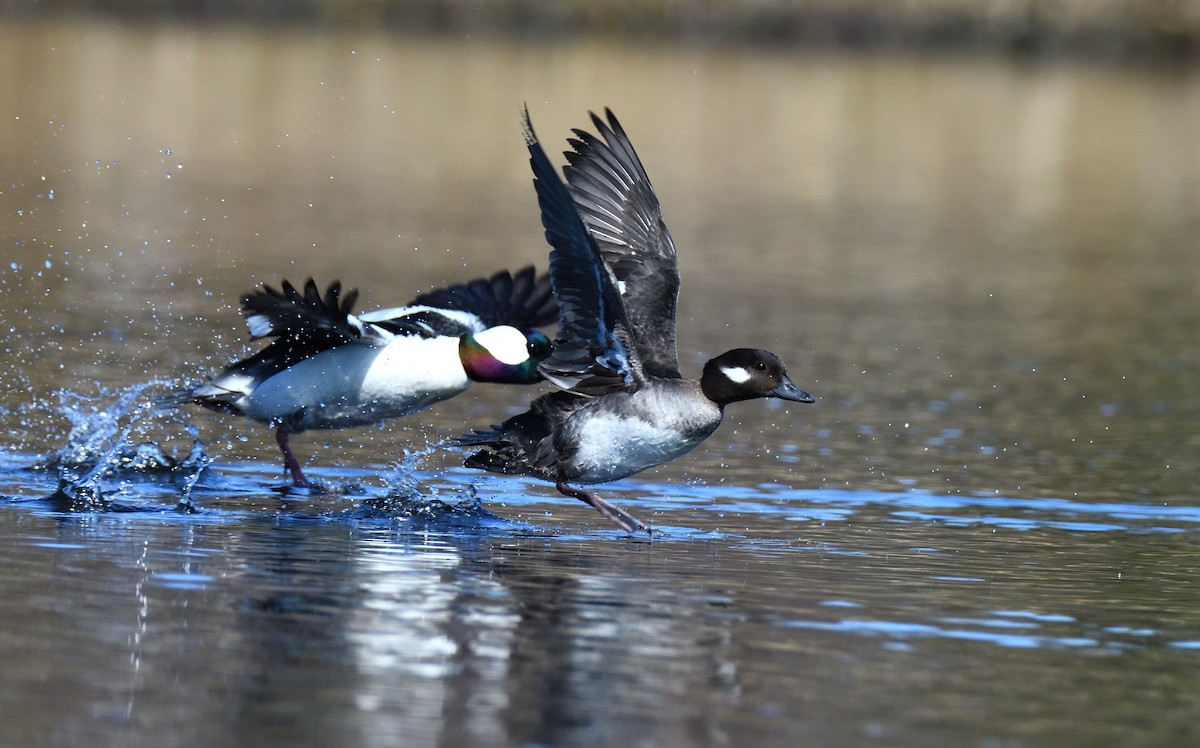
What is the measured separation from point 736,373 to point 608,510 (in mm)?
1012

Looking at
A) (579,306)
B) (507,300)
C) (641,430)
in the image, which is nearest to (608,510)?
(641,430)

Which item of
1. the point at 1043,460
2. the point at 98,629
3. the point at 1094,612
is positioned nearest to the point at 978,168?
the point at 1043,460

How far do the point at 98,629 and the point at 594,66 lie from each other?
39.5 metres

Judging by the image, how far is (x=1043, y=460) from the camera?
13.0m

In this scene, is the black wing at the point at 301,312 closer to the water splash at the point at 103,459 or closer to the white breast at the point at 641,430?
the water splash at the point at 103,459

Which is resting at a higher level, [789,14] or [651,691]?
[789,14]

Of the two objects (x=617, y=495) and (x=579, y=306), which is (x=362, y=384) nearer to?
(x=617, y=495)

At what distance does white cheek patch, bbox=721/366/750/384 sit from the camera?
33.9 feet

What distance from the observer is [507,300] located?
12.4 m

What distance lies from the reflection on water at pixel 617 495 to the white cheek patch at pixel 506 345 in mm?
664

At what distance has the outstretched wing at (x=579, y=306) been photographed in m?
9.25

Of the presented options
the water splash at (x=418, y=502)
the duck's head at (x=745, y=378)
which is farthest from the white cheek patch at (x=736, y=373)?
the water splash at (x=418, y=502)

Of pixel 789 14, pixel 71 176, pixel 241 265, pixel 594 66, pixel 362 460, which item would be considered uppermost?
pixel 789 14

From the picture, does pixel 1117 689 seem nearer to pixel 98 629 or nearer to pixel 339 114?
pixel 98 629
